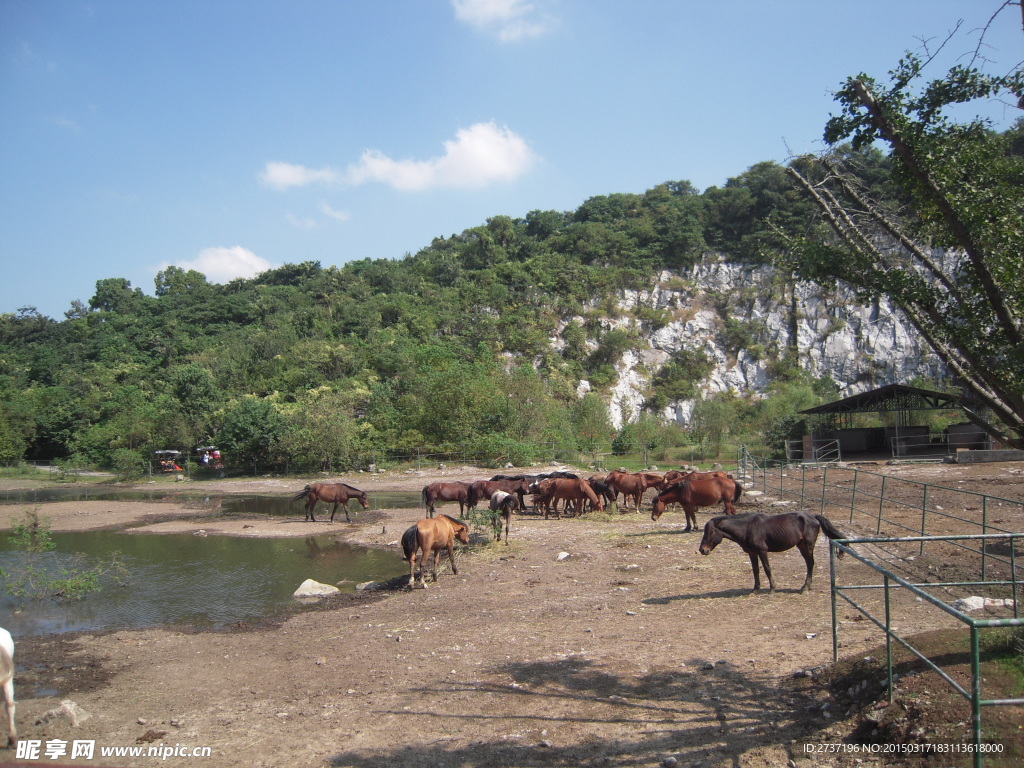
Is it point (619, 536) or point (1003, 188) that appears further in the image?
point (619, 536)

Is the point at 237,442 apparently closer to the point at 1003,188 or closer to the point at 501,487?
the point at 501,487

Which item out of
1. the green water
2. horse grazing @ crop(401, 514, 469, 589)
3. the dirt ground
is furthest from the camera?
horse grazing @ crop(401, 514, 469, 589)

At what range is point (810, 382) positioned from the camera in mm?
60812

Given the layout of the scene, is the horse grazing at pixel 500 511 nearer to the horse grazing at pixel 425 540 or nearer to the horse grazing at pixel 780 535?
the horse grazing at pixel 425 540

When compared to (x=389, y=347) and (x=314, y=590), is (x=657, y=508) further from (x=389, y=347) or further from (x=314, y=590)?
(x=389, y=347)

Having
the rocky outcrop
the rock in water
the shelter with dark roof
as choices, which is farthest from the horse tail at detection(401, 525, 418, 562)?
the rocky outcrop

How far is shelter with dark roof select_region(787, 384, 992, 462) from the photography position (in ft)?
110

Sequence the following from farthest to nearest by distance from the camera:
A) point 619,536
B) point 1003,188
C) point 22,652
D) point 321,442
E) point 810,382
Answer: point 810,382
point 321,442
point 619,536
point 22,652
point 1003,188

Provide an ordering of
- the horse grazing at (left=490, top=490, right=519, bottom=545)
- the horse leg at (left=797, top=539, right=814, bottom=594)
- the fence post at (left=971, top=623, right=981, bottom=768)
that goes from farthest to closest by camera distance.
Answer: the horse grazing at (left=490, top=490, right=519, bottom=545) < the horse leg at (left=797, top=539, right=814, bottom=594) < the fence post at (left=971, top=623, right=981, bottom=768)

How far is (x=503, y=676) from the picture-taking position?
7.46 meters

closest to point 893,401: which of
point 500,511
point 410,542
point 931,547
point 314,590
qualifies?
point 931,547

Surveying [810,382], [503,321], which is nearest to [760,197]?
[810,382]

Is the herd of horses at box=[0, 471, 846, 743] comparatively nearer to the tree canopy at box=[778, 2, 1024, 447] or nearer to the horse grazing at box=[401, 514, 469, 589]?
the horse grazing at box=[401, 514, 469, 589]

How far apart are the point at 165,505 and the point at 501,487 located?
56.1 feet
